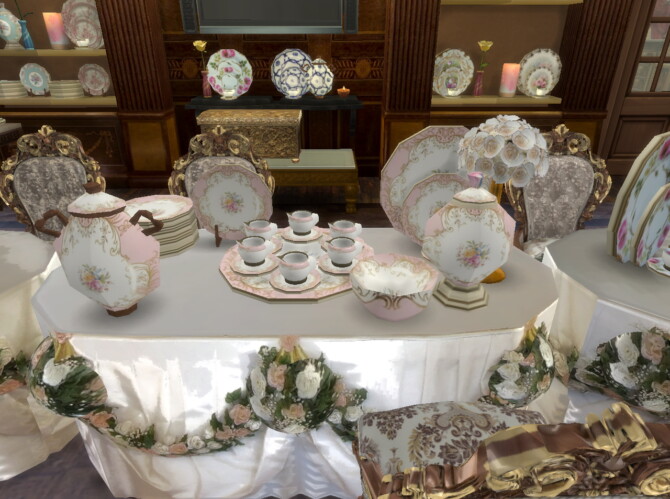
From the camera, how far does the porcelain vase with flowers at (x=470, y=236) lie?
1077 millimetres

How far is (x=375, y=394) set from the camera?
3.93 ft

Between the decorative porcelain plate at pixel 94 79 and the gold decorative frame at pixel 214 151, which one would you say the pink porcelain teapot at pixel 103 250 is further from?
the decorative porcelain plate at pixel 94 79

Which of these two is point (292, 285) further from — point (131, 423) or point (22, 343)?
point (22, 343)

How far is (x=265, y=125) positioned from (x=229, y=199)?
2381 mm

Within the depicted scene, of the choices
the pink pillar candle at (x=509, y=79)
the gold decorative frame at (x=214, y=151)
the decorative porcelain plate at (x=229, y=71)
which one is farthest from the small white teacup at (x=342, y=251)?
the pink pillar candle at (x=509, y=79)

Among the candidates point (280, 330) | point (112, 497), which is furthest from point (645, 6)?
point (112, 497)

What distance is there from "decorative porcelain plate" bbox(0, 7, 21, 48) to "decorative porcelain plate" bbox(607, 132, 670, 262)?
16.3 ft

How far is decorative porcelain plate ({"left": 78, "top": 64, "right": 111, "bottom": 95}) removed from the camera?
423 cm

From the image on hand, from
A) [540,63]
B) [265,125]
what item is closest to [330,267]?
[265,125]

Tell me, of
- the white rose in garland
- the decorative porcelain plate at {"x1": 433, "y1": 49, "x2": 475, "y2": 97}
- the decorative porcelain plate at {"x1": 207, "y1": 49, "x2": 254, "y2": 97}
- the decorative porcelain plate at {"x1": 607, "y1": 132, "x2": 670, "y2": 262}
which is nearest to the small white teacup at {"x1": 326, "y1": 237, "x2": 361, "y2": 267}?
the white rose in garland

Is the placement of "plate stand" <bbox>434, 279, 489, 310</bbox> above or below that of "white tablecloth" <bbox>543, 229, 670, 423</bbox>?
above

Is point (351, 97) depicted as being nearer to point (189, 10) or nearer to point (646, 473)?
point (189, 10)

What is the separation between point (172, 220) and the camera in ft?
4.81

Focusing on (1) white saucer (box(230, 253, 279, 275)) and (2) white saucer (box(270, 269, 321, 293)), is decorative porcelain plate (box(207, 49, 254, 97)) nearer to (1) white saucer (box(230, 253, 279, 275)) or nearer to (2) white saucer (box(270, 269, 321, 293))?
(1) white saucer (box(230, 253, 279, 275))
